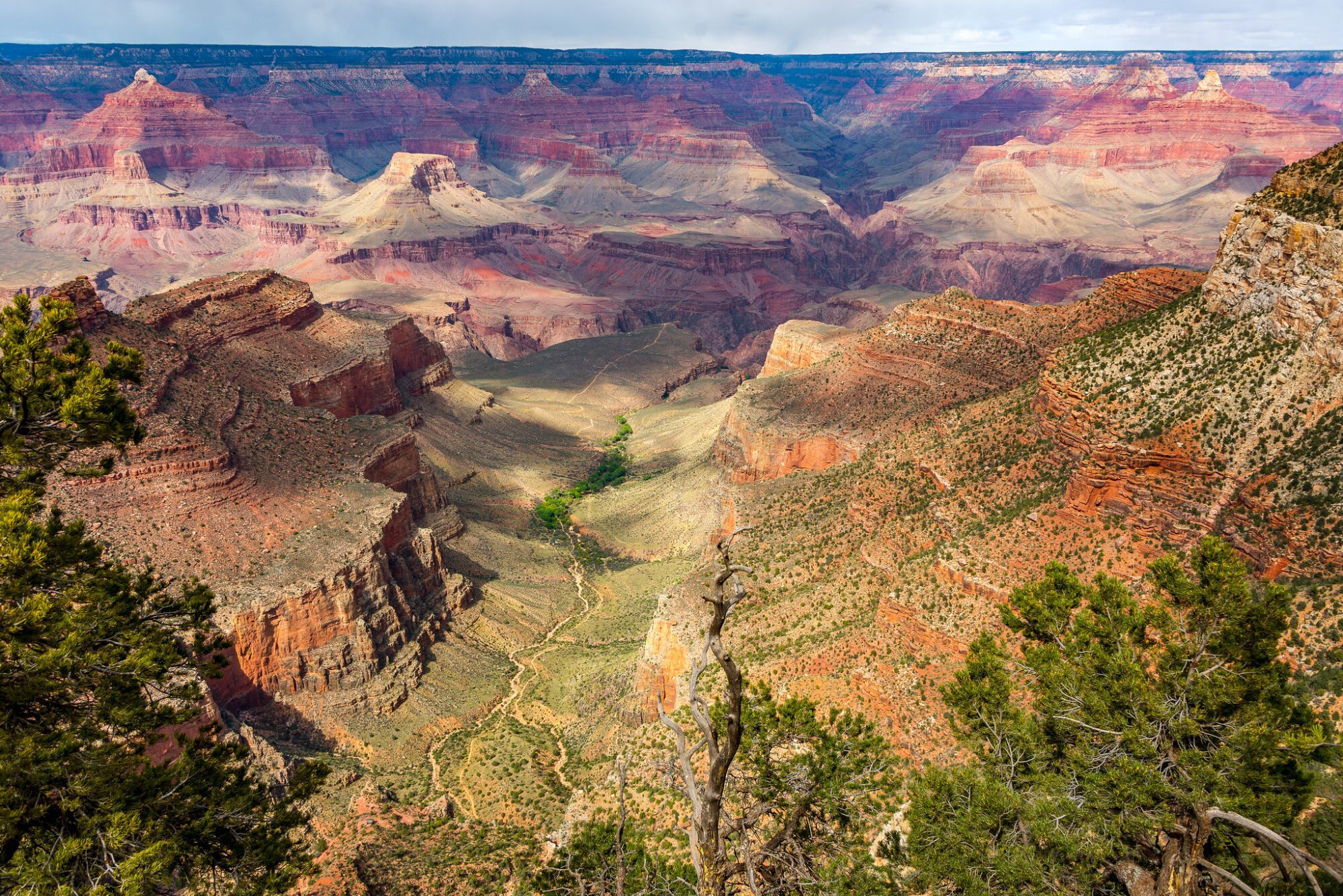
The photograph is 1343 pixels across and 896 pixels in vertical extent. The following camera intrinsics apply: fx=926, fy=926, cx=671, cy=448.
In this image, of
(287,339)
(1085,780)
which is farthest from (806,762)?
(287,339)

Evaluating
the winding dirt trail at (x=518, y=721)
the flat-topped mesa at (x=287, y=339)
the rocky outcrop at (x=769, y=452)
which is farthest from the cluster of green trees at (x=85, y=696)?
the flat-topped mesa at (x=287, y=339)

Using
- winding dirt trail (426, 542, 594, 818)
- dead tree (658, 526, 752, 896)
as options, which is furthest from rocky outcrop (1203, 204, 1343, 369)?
winding dirt trail (426, 542, 594, 818)

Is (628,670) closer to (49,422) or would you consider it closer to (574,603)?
(574,603)

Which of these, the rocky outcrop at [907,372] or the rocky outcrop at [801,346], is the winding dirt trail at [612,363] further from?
the rocky outcrop at [907,372]

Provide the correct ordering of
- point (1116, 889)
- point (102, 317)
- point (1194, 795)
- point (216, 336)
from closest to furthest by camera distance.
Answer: point (1194, 795) → point (1116, 889) → point (102, 317) → point (216, 336)

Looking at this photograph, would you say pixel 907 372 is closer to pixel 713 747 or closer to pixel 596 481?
pixel 596 481

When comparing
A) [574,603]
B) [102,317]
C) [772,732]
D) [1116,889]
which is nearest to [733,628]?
[772,732]
